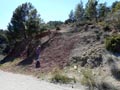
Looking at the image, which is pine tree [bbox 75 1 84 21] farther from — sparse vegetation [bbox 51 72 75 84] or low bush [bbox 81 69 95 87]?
low bush [bbox 81 69 95 87]

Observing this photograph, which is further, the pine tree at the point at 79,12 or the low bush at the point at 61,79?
the pine tree at the point at 79,12

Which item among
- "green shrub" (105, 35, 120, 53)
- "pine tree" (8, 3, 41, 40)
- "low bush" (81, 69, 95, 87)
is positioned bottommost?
"low bush" (81, 69, 95, 87)

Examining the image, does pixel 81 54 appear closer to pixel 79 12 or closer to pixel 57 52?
pixel 57 52

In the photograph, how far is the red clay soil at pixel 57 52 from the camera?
2480 centimetres

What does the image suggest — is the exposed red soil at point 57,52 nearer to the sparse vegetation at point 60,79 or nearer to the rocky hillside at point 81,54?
the rocky hillside at point 81,54

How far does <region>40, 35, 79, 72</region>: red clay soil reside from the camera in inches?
976

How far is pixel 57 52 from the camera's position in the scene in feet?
91.4

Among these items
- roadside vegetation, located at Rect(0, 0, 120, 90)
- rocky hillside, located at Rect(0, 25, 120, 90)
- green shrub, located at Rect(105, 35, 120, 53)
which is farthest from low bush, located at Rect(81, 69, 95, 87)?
green shrub, located at Rect(105, 35, 120, 53)

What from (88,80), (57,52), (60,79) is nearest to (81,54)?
(57,52)

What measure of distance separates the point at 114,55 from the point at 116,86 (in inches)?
215

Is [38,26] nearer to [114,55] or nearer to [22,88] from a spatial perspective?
[114,55]

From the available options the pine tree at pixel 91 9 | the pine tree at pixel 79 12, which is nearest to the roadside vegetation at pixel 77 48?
the pine tree at pixel 91 9

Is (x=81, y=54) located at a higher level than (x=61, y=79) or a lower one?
higher

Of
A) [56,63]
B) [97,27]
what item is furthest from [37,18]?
[56,63]
